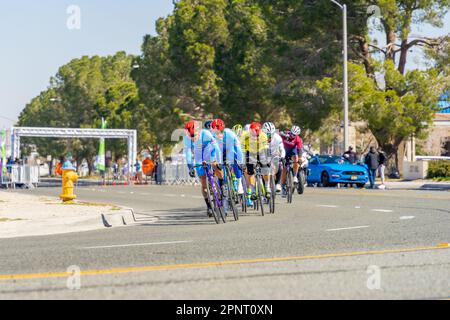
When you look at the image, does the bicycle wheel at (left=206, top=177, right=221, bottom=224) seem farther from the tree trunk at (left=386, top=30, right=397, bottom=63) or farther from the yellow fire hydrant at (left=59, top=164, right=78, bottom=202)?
the tree trunk at (left=386, top=30, right=397, bottom=63)

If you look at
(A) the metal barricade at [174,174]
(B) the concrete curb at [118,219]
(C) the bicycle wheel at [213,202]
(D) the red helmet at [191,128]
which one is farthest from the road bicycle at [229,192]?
(A) the metal barricade at [174,174]

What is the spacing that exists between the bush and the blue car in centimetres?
436

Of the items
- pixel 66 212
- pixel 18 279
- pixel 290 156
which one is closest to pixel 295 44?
pixel 290 156

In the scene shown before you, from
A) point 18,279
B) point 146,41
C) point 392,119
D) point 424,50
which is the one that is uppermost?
point 146,41

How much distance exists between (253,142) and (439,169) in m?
25.8

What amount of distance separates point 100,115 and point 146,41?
2541 cm

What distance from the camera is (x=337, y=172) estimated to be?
3931 cm

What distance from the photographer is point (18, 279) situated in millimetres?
8383

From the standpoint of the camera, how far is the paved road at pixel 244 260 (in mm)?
7527

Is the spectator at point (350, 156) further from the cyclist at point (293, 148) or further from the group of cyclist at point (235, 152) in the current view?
the group of cyclist at point (235, 152)

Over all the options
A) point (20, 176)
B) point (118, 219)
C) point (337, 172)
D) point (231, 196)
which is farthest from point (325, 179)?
point (231, 196)

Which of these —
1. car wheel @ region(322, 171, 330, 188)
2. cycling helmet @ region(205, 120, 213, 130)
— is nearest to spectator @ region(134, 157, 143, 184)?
car wheel @ region(322, 171, 330, 188)

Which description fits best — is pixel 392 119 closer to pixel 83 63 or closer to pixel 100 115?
pixel 100 115

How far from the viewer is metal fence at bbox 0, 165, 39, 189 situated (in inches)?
1877
